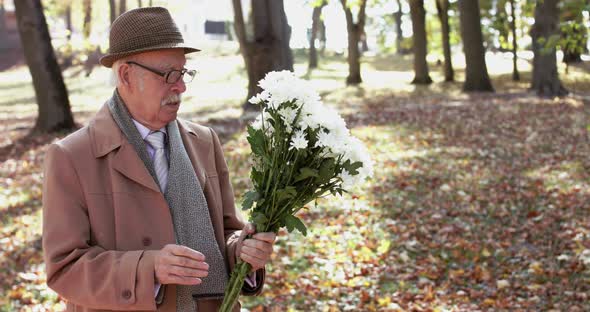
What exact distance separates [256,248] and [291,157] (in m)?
0.39

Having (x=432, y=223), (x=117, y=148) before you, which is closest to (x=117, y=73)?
(x=117, y=148)

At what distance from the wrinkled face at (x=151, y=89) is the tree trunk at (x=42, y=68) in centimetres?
1420

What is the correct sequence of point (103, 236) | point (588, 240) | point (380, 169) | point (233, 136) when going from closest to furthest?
point (103, 236) < point (588, 240) < point (380, 169) < point (233, 136)

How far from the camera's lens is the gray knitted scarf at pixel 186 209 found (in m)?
3.04

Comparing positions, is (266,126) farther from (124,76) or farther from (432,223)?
(432,223)

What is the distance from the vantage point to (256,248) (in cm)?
303

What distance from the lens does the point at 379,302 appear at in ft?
23.1

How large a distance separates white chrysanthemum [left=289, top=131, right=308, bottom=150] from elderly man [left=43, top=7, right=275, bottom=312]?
0.39 m

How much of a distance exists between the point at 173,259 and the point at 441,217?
7148 mm

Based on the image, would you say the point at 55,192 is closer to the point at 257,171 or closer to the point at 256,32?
the point at 257,171

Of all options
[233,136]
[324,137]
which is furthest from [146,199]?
[233,136]

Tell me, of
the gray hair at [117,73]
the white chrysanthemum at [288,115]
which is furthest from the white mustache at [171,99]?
the white chrysanthemum at [288,115]

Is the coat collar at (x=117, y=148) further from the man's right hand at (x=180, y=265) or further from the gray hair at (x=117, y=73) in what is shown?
the man's right hand at (x=180, y=265)

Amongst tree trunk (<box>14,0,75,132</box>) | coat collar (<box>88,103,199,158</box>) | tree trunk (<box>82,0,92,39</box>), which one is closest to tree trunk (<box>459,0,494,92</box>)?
tree trunk (<box>14,0,75,132</box>)
